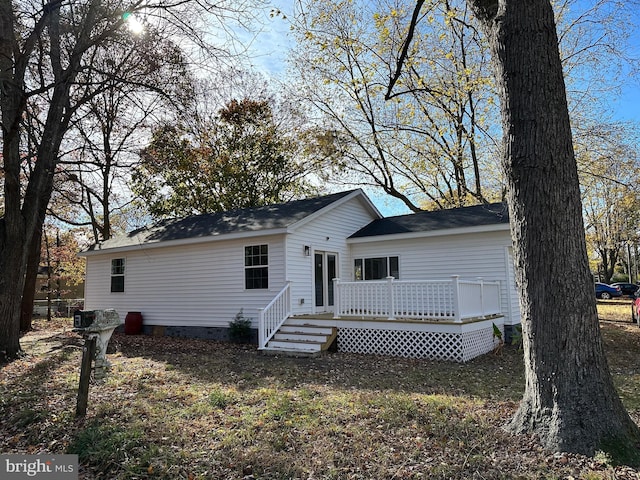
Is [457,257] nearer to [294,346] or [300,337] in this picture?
[300,337]

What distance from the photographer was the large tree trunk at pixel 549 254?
12.0ft

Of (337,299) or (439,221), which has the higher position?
(439,221)

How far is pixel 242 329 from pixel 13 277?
17.5 feet

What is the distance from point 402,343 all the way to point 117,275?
1085cm

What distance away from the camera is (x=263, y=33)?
6.85 meters

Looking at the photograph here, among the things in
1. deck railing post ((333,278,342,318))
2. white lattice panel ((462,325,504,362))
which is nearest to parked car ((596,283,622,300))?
white lattice panel ((462,325,504,362))

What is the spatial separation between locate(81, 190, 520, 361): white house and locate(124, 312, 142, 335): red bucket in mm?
221

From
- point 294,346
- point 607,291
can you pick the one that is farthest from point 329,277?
point 607,291

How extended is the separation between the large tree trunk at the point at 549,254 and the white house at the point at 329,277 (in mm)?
5029

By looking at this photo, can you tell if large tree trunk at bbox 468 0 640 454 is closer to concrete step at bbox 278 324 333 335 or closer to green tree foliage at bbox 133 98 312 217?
concrete step at bbox 278 324 333 335

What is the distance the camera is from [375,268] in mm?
13188

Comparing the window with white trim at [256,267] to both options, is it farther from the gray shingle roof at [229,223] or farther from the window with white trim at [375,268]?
the window with white trim at [375,268]

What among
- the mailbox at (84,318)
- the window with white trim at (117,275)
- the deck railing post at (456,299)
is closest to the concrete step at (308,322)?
the deck railing post at (456,299)

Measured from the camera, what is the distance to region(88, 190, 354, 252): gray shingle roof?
38.4 ft
